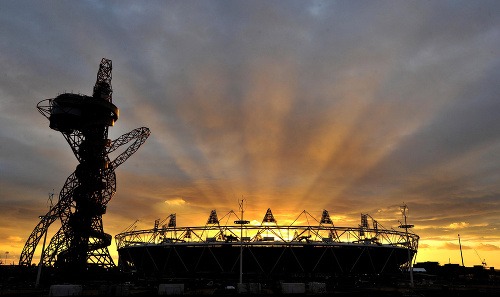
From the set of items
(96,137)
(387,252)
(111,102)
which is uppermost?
(111,102)

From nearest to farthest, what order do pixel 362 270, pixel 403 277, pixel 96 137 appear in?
pixel 96 137
pixel 362 270
pixel 403 277

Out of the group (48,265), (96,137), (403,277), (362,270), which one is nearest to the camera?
(48,265)

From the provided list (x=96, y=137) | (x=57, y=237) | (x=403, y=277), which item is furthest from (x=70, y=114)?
(x=403, y=277)

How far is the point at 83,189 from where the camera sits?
285 ft

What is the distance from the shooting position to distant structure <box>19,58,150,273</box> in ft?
280

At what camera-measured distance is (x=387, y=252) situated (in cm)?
10025

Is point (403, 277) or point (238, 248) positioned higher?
point (238, 248)

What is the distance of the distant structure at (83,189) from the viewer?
3361 inches

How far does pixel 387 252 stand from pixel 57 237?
87.1m

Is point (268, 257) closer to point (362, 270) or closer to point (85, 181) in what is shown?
point (362, 270)

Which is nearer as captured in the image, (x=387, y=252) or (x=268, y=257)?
(x=268, y=257)

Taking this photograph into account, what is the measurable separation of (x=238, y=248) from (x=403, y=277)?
53.4m

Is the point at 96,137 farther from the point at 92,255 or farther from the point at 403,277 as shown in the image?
the point at 403,277

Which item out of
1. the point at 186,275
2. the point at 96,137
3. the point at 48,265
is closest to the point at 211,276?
the point at 186,275
